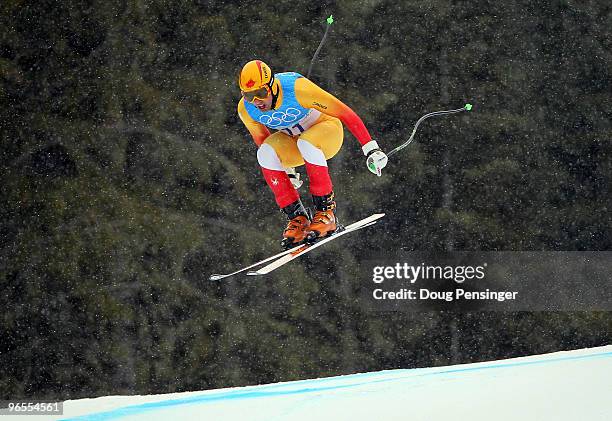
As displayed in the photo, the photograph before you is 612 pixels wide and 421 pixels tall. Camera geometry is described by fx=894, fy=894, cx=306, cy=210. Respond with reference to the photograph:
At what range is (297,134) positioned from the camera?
458cm

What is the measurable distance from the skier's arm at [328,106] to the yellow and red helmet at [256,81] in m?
0.15

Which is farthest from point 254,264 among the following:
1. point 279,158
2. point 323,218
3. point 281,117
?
point 281,117

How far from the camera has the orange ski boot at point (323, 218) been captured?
466 centimetres

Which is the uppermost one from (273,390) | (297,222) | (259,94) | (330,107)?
(259,94)

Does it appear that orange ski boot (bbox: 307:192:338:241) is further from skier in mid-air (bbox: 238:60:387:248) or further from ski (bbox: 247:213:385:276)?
ski (bbox: 247:213:385:276)

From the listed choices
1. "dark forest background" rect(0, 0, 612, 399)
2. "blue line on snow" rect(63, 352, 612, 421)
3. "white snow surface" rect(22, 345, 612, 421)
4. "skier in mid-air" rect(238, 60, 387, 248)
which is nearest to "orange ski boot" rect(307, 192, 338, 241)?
"skier in mid-air" rect(238, 60, 387, 248)

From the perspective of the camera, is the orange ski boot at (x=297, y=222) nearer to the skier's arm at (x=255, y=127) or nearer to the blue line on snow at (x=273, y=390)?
the skier's arm at (x=255, y=127)

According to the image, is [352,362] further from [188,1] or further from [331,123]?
[188,1]

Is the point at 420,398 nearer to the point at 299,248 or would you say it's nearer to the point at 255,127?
the point at 299,248

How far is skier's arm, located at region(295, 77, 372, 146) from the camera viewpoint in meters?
4.45

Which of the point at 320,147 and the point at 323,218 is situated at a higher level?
the point at 320,147

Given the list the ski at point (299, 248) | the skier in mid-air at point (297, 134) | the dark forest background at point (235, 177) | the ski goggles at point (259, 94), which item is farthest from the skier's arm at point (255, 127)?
the dark forest background at point (235, 177)

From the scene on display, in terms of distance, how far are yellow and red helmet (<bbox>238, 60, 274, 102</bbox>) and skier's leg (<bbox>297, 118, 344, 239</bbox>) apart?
309 mm

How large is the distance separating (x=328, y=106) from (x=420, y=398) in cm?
166
